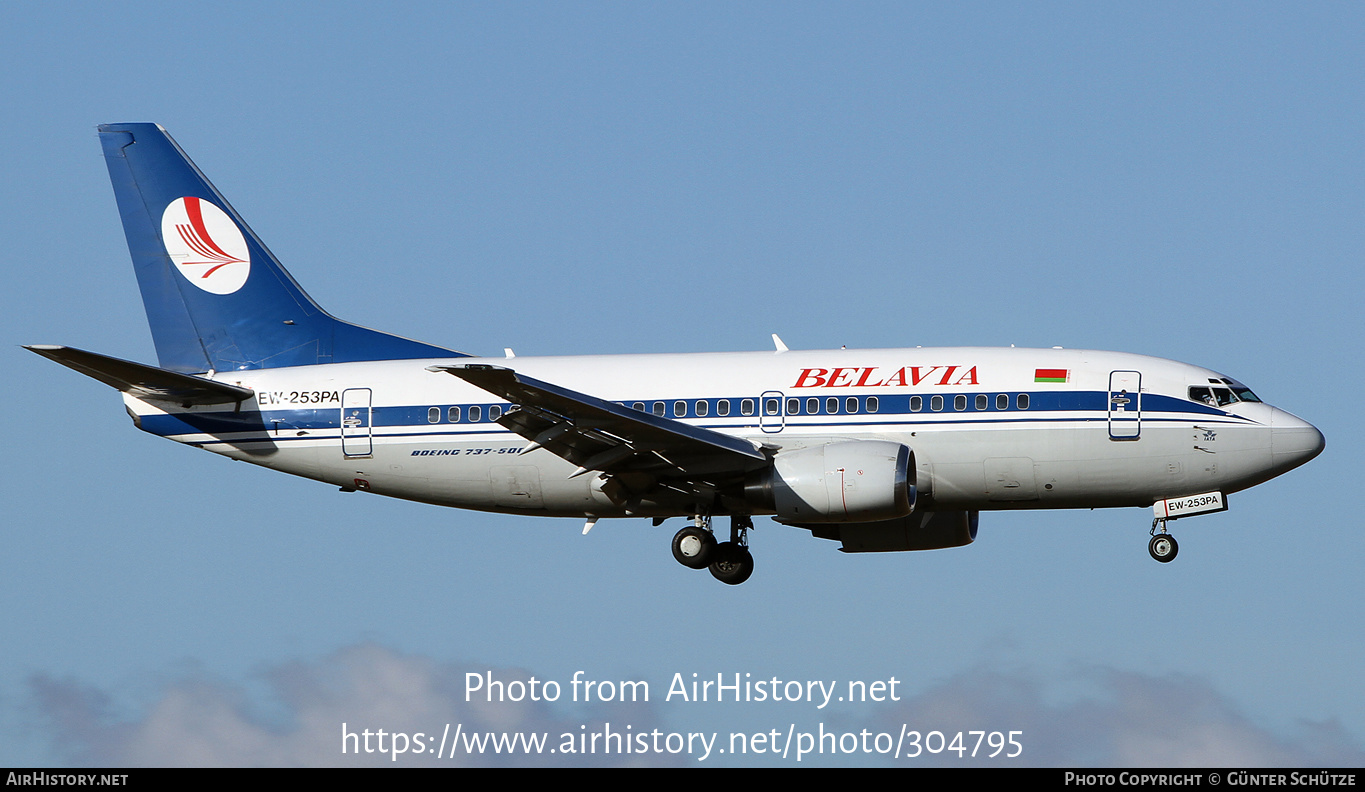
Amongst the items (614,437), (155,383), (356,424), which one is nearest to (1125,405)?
(614,437)

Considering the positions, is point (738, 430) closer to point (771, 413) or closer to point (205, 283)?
point (771, 413)

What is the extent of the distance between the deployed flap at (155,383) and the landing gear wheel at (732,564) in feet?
36.9

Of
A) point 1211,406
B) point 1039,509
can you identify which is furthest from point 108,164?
point 1211,406

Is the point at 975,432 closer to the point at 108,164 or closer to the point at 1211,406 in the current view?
the point at 1211,406

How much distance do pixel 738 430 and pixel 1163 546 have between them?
360 inches

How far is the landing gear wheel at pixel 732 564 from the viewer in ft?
122

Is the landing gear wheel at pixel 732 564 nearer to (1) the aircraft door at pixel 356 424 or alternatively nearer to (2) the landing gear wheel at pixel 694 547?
(2) the landing gear wheel at pixel 694 547

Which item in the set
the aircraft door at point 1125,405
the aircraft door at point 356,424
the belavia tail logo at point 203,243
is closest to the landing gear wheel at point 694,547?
the aircraft door at point 356,424

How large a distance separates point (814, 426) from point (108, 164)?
19.6 meters

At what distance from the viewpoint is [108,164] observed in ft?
139

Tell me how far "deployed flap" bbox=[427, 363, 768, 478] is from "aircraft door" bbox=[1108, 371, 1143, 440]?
7190mm

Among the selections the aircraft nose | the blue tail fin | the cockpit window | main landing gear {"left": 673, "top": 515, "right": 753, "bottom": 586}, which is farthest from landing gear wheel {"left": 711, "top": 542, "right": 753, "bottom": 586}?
the aircraft nose
